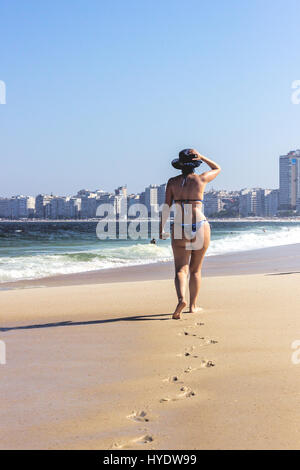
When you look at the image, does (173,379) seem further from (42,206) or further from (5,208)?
(5,208)

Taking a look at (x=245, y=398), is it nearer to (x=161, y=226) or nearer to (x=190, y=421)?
(x=190, y=421)

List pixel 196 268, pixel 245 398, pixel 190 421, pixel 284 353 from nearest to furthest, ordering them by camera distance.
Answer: pixel 190 421
pixel 245 398
pixel 284 353
pixel 196 268

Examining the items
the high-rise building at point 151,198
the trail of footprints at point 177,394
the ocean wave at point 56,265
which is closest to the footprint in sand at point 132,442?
the trail of footprints at point 177,394

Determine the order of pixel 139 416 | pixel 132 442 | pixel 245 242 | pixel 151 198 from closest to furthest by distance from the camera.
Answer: pixel 132 442 < pixel 139 416 < pixel 245 242 < pixel 151 198

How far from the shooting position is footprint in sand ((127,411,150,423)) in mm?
2529

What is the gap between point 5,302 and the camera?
6945 mm

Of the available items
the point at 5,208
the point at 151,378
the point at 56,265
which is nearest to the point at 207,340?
the point at 151,378

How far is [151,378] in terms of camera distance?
10.6 ft

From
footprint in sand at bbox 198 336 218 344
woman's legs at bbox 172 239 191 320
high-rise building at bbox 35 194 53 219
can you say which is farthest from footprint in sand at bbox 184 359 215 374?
high-rise building at bbox 35 194 53 219

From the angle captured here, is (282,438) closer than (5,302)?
Yes

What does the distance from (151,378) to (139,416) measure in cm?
65

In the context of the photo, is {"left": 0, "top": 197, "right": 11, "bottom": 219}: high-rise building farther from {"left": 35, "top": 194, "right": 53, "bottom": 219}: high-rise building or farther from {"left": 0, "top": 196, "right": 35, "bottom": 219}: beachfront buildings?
{"left": 35, "top": 194, "right": 53, "bottom": 219}: high-rise building
